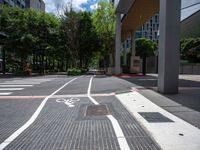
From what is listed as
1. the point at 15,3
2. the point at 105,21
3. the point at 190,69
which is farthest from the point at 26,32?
the point at 15,3

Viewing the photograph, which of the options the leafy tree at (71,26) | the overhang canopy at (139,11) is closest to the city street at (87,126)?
the overhang canopy at (139,11)

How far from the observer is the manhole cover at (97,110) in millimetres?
8755

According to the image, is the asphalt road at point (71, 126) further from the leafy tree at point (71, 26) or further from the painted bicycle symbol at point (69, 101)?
the leafy tree at point (71, 26)

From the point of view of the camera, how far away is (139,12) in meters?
27.2

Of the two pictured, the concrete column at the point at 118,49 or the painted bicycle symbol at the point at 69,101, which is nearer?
the painted bicycle symbol at the point at 69,101

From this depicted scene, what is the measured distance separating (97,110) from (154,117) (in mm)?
Result: 2079

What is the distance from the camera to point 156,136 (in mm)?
6055

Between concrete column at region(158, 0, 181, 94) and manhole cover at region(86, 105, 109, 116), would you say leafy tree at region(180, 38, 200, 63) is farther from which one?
manhole cover at region(86, 105, 109, 116)

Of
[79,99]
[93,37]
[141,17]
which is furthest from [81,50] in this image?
[79,99]

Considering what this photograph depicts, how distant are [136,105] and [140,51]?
6968 cm

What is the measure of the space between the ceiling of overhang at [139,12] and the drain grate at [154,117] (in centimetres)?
1623

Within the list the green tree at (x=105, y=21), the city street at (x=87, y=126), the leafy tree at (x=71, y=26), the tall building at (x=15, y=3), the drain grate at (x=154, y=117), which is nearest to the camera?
the city street at (x=87, y=126)

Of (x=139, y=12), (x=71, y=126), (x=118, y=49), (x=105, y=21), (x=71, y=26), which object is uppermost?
(x=105, y=21)

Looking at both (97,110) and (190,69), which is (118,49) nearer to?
(190,69)
